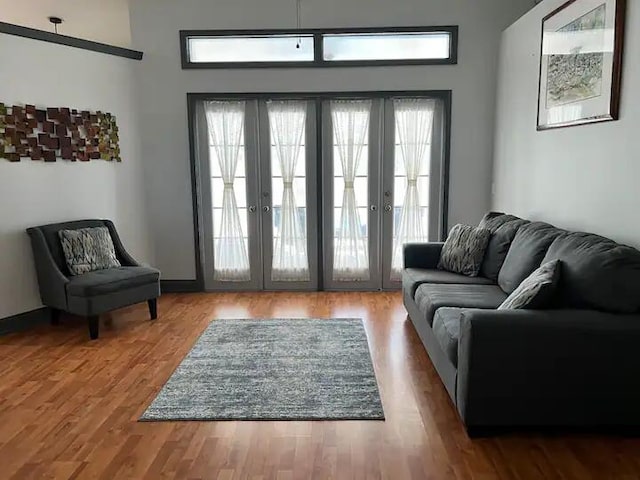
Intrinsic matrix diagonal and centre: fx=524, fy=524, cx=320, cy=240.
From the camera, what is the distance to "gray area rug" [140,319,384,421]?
9.72 ft

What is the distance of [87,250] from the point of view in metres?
4.56

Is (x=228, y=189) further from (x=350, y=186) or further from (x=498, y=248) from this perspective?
(x=498, y=248)

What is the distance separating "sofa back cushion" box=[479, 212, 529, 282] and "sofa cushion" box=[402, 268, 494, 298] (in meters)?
0.09

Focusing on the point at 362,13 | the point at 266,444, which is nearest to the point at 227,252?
the point at 362,13

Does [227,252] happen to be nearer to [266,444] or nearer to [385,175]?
[385,175]

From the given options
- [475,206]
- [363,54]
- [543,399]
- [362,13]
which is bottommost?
[543,399]

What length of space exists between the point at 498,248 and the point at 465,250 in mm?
295

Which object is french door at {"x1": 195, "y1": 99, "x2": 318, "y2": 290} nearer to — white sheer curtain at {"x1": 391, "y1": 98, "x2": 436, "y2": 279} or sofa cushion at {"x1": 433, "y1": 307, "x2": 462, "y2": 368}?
white sheer curtain at {"x1": 391, "y1": 98, "x2": 436, "y2": 279}

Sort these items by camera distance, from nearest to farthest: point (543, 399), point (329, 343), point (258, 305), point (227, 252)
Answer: point (543, 399) → point (329, 343) → point (258, 305) → point (227, 252)

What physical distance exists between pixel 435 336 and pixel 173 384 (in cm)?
168

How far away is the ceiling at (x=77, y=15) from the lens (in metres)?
5.39

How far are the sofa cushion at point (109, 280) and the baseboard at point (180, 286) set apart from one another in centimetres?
103

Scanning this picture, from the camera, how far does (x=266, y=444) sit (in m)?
2.64

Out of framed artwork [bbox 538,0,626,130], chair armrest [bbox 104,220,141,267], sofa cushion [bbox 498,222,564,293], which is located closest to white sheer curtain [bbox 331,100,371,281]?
framed artwork [bbox 538,0,626,130]
